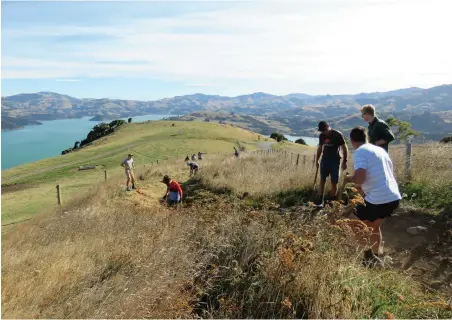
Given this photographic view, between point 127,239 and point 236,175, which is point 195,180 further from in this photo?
point 127,239

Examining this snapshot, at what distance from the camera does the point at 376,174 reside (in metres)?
Answer: 4.78

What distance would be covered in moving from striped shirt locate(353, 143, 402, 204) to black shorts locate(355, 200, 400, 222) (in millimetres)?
66

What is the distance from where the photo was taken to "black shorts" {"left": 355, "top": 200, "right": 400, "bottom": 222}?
4863mm

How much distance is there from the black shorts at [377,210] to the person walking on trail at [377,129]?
7.00ft

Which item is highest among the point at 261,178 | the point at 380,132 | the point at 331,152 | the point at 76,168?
the point at 380,132

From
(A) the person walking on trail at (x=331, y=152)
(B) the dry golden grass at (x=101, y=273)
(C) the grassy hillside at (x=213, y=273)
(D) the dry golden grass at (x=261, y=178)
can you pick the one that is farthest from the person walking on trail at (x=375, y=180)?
(D) the dry golden grass at (x=261, y=178)

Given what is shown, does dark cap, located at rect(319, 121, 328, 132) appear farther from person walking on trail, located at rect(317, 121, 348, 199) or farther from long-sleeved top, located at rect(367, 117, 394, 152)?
long-sleeved top, located at rect(367, 117, 394, 152)

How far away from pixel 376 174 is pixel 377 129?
2.30 meters

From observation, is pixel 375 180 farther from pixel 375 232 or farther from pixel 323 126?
pixel 323 126

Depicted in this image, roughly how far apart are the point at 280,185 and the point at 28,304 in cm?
772

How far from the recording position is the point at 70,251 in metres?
4.34

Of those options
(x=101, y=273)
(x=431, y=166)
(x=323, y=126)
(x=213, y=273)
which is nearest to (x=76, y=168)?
(x=323, y=126)

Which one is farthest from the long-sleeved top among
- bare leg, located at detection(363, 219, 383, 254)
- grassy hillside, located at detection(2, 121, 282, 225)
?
grassy hillside, located at detection(2, 121, 282, 225)

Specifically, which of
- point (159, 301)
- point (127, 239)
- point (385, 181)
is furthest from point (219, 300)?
point (385, 181)
